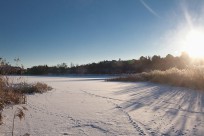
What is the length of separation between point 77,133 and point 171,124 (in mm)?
1805

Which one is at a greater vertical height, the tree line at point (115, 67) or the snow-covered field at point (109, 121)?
the tree line at point (115, 67)

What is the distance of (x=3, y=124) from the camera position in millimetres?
4547

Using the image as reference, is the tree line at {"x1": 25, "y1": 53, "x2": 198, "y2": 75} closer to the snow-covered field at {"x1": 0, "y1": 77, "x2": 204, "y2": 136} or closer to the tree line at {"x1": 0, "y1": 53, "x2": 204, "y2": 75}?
the tree line at {"x1": 0, "y1": 53, "x2": 204, "y2": 75}

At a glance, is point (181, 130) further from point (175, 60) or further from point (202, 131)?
point (175, 60)

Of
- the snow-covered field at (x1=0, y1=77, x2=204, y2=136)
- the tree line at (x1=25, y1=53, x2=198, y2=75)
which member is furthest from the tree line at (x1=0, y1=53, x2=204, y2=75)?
the snow-covered field at (x1=0, y1=77, x2=204, y2=136)

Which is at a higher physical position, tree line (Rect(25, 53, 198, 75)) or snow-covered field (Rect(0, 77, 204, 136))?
tree line (Rect(25, 53, 198, 75))

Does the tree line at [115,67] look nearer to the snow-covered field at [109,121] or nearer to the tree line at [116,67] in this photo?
the tree line at [116,67]

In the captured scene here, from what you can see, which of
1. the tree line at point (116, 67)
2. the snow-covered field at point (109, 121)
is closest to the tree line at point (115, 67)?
the tree line at point (116, 67)

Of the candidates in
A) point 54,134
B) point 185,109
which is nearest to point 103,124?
point 54,134

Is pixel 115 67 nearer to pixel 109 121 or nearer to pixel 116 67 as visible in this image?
pixel 116 67

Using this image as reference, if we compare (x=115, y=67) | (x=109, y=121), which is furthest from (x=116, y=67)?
(x=109, y=121)

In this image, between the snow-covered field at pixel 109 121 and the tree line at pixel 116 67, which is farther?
the tree line at pixel 116 67

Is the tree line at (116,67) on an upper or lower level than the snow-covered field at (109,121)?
upper

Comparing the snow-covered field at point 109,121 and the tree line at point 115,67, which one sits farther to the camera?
the tree line at point 115,67
